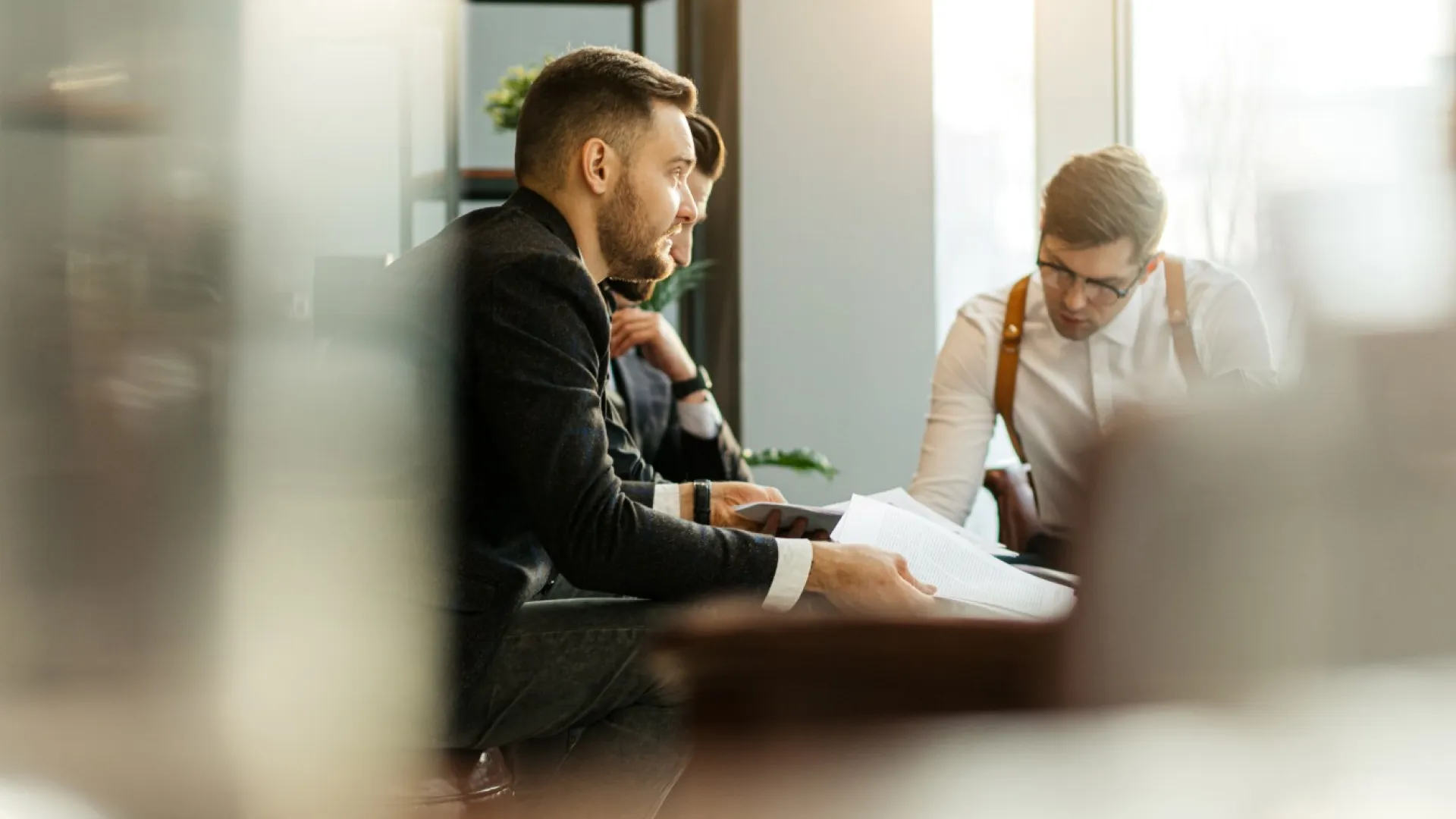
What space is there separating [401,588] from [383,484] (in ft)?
0.63

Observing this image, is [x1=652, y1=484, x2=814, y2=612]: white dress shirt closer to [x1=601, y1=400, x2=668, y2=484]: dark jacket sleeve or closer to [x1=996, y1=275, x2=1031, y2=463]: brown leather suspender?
[x1=601, y1=400, x2=668, y2=484]: dark jacket sleeve

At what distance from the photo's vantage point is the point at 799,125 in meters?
3.96

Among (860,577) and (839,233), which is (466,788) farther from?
(839,233)

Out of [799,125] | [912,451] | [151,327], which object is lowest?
[912,451]

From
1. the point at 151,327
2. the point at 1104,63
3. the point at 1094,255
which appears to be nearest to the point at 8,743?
the point at 151,327

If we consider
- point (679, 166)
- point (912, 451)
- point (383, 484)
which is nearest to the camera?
point (383, 484)

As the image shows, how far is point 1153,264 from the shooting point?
210 centimetres

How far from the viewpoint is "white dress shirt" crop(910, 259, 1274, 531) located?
2.08m

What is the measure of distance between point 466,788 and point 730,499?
560 mm

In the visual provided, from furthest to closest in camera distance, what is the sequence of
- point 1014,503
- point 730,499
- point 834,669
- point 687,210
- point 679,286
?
point 679,286
point 1014,503
point 687,210
point 730,499
point 834,669

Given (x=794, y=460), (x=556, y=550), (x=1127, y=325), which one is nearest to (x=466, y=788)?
(x=556, y=550)

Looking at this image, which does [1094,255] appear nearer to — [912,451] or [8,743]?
[8,743]

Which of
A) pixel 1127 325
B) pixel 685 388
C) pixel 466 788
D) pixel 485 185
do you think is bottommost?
pixel 466 788

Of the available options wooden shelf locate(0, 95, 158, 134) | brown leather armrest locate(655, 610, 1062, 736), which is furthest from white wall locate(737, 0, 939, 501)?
wooden shelf locate(0, 95, 158, 134)
